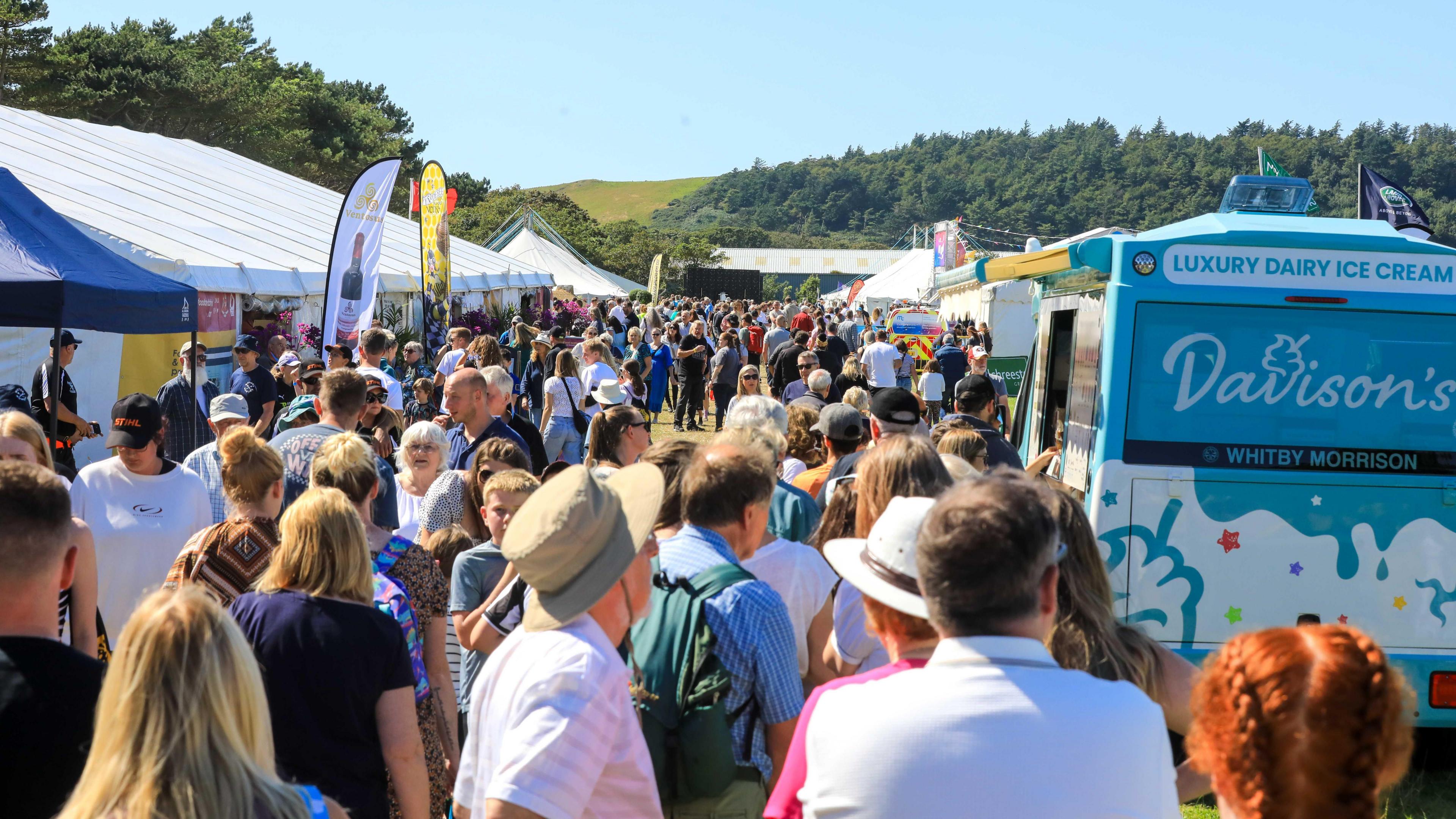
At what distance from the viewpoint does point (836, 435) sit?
6.28 metres

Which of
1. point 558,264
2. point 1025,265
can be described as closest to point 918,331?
point 1025,265

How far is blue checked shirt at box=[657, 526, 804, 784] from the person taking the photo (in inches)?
118

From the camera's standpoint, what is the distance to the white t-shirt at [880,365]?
16.5 m

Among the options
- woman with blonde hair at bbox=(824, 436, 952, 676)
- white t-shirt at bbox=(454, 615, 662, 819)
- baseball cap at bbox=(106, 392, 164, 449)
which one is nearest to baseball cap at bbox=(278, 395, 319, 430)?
baseball cap at bbox=(106, 392, 164, 449)

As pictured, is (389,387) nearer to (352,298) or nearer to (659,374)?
(352,298)

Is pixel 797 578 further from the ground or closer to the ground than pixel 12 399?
closer to the ground

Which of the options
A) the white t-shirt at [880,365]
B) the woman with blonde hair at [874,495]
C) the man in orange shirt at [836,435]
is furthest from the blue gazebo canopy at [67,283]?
the white t-shirt at [880,365]

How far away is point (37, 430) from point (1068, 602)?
425 cm

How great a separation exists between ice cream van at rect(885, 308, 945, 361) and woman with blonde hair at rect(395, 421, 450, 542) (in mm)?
17482

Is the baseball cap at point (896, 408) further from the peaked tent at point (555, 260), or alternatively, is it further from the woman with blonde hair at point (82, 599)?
the peaked tent at point (555, 260)

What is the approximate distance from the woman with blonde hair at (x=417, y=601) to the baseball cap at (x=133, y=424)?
1151mm

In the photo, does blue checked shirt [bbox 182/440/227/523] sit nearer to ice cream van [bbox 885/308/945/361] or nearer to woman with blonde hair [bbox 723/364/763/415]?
woman with blonde hair [bbox 723/364/763/415]

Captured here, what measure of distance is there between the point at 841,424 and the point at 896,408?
65 cm

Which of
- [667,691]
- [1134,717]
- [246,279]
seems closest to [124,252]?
[246,279]
